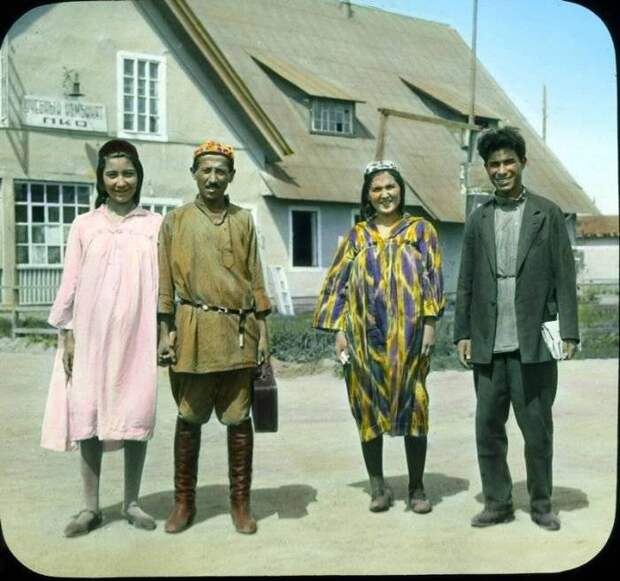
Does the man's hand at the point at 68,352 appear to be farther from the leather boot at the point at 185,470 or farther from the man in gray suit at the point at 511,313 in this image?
the man in gray suit at the point at 511,313

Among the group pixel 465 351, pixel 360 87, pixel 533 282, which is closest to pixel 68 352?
pixel 465 351

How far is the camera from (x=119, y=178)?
4297mm

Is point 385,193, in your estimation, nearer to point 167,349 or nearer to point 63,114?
point 167,349

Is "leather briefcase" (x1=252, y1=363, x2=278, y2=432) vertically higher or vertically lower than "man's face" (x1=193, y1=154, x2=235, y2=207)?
lower

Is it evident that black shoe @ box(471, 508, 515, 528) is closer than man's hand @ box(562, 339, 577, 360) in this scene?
No

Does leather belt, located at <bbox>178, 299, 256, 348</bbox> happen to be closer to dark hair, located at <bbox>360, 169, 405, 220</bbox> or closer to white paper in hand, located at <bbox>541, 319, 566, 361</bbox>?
dark hair, located at <bbox>360, 169, 405, 220</bbox>

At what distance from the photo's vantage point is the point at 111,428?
431cm

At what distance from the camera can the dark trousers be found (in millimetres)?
4453

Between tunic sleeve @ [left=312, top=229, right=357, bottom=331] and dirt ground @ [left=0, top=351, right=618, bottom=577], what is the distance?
0.90 metres

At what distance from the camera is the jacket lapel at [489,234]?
446 cm


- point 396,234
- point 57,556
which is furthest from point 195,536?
point 396,234

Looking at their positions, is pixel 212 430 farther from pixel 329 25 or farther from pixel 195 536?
pixel 329 25

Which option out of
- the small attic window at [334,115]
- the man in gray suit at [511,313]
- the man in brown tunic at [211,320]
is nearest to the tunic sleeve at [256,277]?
the man in brown tunic at [211,320]

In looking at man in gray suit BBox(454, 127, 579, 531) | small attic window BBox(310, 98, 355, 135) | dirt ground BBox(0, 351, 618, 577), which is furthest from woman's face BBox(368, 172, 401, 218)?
small attic window BBox(310, 98, 355, 135)
